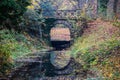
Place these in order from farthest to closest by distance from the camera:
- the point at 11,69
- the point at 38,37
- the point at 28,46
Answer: the point at 38,37, the point at 28,46, the point at 11,69

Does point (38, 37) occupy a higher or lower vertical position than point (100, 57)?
lower

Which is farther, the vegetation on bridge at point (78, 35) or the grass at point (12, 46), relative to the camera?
the grass at point (12, 46)

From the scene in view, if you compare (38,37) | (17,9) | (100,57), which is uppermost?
(17,9)

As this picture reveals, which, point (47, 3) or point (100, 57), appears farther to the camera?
point (47, 3)

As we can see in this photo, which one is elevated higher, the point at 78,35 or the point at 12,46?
the point at 12,46

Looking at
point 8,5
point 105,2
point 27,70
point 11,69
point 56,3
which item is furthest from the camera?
point 56,3

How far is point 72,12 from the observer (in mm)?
36812

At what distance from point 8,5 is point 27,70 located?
5.34 meters

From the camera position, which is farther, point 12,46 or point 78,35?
point 78,35

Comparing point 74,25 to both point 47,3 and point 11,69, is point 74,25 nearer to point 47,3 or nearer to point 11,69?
point 47,3

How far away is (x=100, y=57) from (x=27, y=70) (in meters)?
4.05

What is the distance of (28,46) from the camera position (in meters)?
30.0

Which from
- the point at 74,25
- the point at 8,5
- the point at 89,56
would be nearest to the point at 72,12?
the point at 74,25

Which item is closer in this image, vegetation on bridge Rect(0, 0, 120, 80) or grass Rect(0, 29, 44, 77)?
vegetation on bridge Rect(0, 0, 120, 80)
